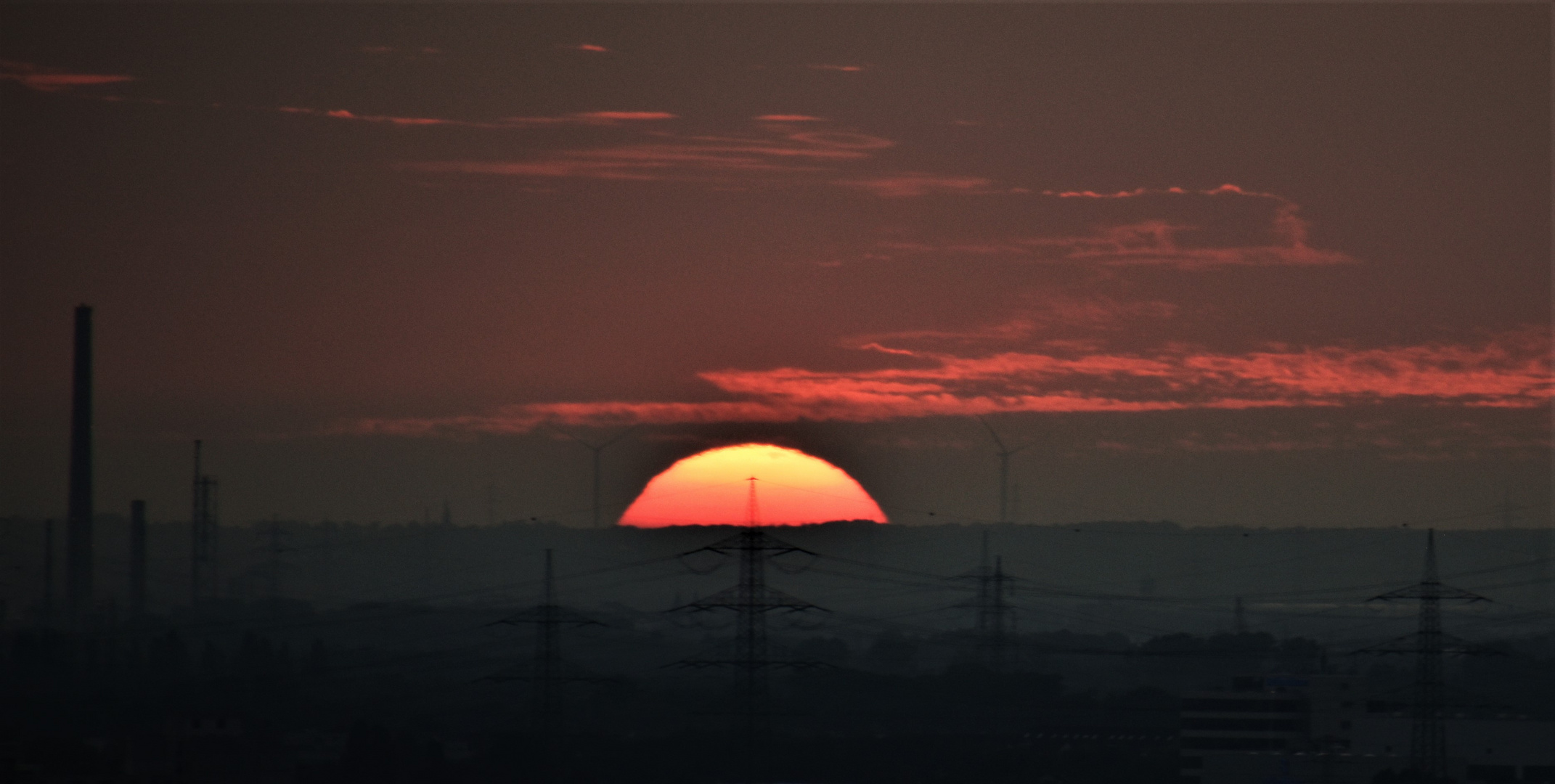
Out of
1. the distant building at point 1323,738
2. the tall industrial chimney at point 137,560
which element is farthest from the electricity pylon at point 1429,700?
the tall industrial chimney at point 137,560

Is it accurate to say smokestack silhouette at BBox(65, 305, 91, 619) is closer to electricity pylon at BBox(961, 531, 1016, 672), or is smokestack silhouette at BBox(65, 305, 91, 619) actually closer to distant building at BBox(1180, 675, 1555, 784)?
electricity pylon at BBox(961, 531, 1016, 672)

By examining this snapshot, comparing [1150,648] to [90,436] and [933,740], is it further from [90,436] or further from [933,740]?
[90,436]

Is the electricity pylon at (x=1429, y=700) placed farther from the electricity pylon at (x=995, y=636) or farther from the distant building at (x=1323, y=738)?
Result: the electricity pylon at (x=995, y=636)

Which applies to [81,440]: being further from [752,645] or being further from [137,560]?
[752,645]

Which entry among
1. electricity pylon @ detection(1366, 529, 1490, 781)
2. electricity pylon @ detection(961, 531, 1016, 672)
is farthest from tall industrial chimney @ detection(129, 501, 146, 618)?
electricity pylon @ detection(1366, 529, 1490, 781)

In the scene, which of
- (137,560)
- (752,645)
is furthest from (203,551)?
(752,645)
